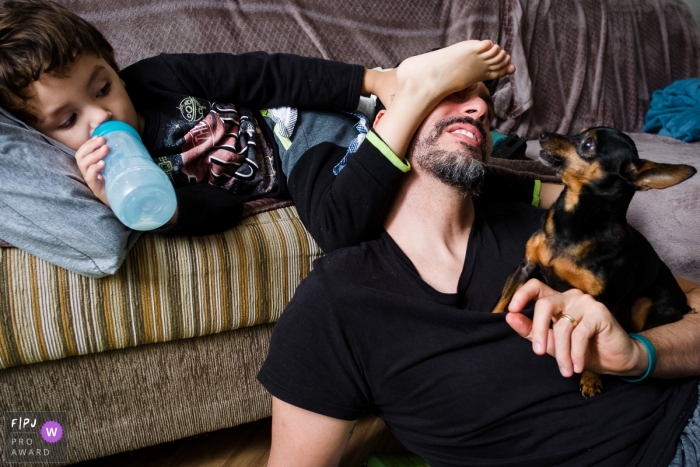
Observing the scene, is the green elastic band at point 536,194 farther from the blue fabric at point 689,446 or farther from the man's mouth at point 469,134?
the blue fabric at point 689,446

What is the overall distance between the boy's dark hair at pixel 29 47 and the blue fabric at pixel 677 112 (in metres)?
2.01

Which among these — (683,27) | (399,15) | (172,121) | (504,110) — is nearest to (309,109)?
(172,121)

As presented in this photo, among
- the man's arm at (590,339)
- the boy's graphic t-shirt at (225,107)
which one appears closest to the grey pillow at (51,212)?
the boy's graphic t-shirt at (225,107)

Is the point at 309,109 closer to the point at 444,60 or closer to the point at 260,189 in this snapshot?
the point at 260,189

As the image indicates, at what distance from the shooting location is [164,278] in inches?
39.6

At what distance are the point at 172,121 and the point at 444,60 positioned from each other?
54 centimetres

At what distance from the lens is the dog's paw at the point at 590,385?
0.88 m

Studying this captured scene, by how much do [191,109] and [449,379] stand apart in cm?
73

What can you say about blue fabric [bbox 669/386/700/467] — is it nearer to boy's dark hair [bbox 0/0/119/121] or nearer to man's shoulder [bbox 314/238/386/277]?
man's shoulder [bbox 314/238/386/277]

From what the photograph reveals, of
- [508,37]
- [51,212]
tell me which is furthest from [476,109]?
[508,37]

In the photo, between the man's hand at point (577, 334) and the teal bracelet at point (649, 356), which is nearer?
the man's hand at point (577, 334)

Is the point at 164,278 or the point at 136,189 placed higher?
the point at 136,189

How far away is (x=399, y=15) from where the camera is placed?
196cm

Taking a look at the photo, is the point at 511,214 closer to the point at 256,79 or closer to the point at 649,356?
the point at 649,356
